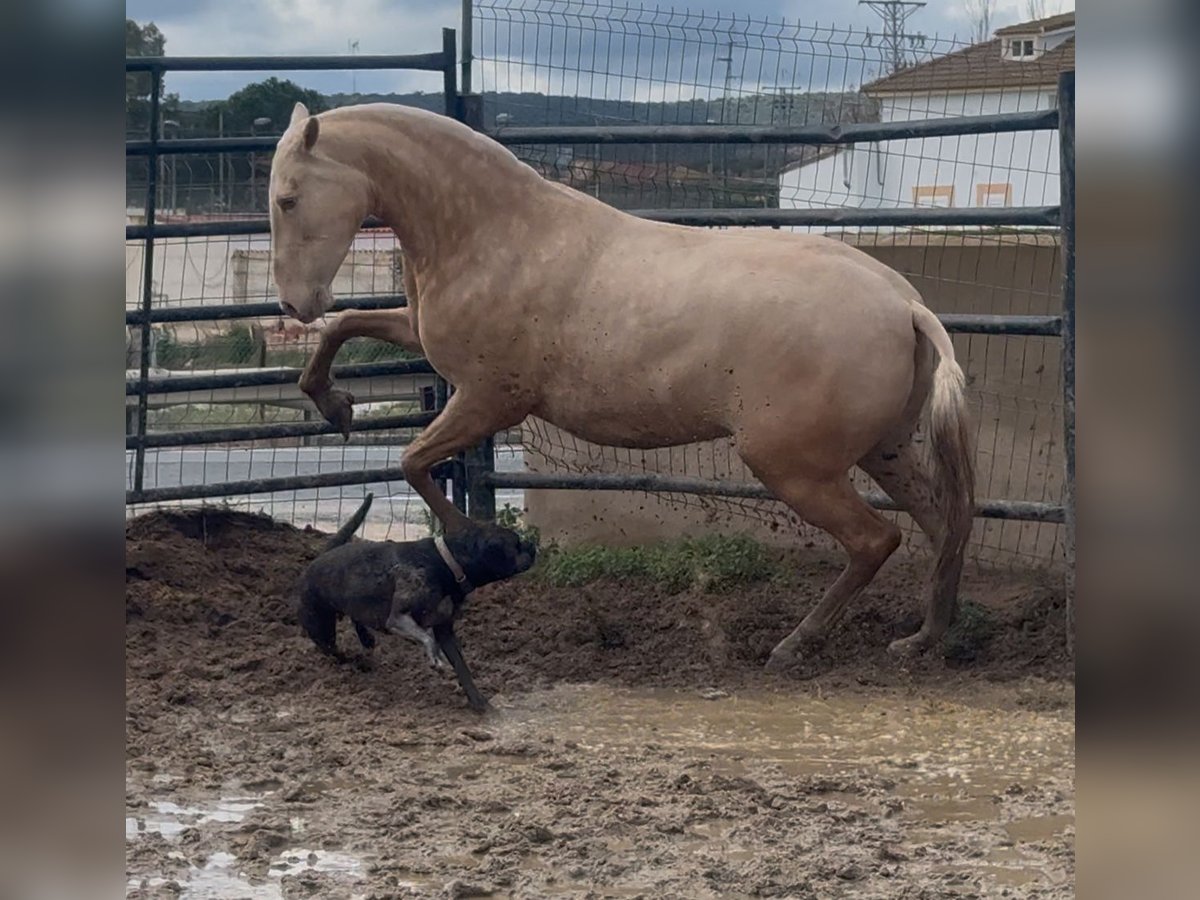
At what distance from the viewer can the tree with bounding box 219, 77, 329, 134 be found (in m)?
7.80

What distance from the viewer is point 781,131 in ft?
19.0

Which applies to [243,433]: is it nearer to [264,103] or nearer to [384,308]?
[384,308]

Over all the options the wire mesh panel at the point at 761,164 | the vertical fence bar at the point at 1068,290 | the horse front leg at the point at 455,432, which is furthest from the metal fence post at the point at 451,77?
the vertical fence bar at the point at 1068,290

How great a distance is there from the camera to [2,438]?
2.40ft

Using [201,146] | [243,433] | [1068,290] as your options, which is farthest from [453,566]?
[201,146]

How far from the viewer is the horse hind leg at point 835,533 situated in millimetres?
4988

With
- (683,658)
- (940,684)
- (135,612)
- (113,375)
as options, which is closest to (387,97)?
(135,612)

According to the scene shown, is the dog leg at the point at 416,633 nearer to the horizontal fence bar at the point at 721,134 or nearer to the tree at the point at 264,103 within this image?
the horizontal fence bar at the point at 721,134

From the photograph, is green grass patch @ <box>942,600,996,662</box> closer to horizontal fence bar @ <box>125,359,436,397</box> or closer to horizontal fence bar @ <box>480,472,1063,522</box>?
horizontal fence bar @ <box>480,472,1063,522</box>

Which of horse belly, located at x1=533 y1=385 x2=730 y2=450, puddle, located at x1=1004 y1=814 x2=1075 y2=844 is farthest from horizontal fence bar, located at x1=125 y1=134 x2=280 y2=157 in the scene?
puddle, located at x1=1004 y1=814 x2=1075 y2=844

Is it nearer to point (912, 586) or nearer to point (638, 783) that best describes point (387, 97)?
point (912, 586)

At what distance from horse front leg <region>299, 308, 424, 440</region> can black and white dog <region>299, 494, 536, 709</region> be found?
4.09 feet

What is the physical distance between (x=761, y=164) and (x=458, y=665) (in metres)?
3.53

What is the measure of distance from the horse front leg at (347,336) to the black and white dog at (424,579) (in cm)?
125
